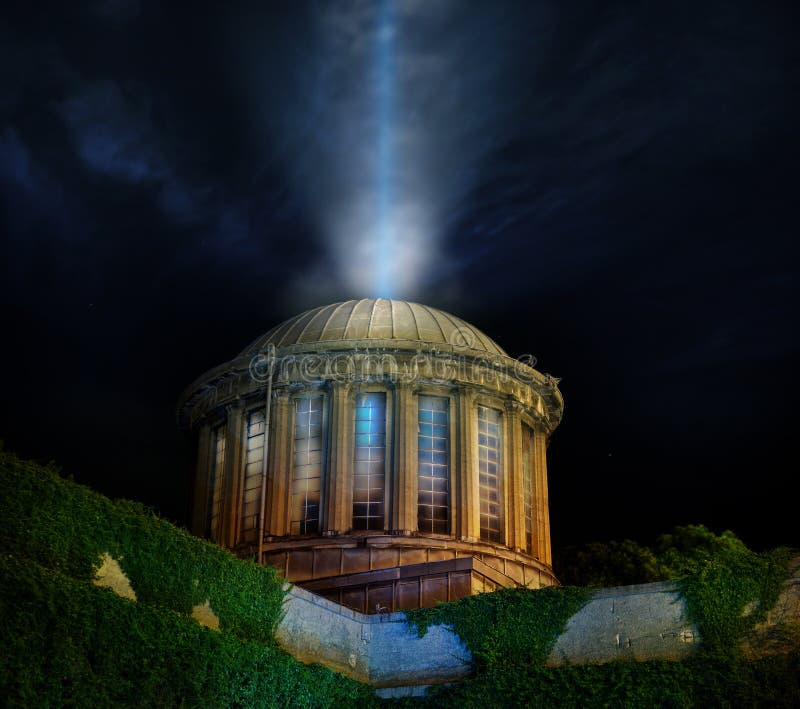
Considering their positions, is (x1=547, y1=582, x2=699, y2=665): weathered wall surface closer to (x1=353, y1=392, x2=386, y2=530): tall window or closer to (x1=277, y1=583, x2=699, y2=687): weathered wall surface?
(x1=277, y1=583, x2=699, y2=687): weathered wall surface

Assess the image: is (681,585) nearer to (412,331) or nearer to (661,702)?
(661,702)

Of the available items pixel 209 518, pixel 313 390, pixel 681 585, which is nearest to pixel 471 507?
pixel 313 390

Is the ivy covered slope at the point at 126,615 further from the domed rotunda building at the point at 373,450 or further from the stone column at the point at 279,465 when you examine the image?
the stone column at the point at 279,465

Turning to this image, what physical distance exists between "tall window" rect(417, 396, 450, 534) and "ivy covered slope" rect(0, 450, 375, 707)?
10.7 meters

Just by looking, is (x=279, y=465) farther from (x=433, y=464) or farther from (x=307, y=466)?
(x=433, y=464)

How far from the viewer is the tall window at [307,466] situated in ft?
126

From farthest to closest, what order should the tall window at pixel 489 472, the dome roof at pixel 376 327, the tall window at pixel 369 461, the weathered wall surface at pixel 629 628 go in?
the dome roof at pixel 376 327, the tall window at pixel 489 472, the tall window at pixel 369 461, the weathered wall surface at pixel 629 628

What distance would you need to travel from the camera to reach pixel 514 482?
40438 millimetres

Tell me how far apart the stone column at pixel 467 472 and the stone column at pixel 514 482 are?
139 cm

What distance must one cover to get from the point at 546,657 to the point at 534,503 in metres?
14.1

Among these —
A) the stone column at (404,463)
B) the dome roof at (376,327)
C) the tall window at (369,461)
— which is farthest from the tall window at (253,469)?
the stone column at (404,463)

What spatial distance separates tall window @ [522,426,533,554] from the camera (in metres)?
41.2

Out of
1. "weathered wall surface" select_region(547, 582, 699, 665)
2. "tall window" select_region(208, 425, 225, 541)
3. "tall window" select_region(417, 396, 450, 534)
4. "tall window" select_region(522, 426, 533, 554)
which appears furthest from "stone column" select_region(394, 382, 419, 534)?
"weathered wall surface" select_region(547, 582, 699, 665)

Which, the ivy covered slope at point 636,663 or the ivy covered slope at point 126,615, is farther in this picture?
the ivy covered slope at point 636,663
